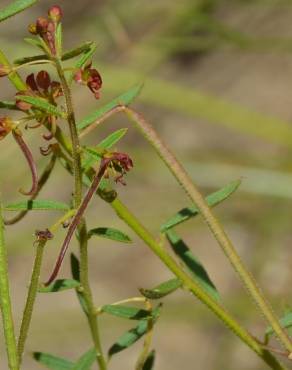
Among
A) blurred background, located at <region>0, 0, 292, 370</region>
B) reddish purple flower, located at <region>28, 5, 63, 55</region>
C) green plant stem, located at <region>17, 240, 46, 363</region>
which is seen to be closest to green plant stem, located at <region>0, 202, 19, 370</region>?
green plant stem, located at <region>17, 240, 46, 363</region>

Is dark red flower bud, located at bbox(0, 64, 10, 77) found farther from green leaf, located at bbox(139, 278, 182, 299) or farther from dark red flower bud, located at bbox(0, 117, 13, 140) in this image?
green leaf, located at bbox(139, 278, 182, 299)

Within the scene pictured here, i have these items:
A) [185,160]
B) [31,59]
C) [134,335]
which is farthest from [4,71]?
[185,160]

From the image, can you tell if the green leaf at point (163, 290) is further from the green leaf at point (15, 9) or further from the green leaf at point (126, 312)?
the green leaf at point (15, 9)

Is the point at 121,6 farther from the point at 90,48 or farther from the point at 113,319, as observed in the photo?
the point at 90,48

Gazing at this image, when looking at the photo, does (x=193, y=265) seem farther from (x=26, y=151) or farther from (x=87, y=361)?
(x=26, y=151)

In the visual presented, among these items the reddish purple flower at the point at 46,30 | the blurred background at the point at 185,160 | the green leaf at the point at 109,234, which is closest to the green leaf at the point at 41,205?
the green leaf at the point at 109,234
